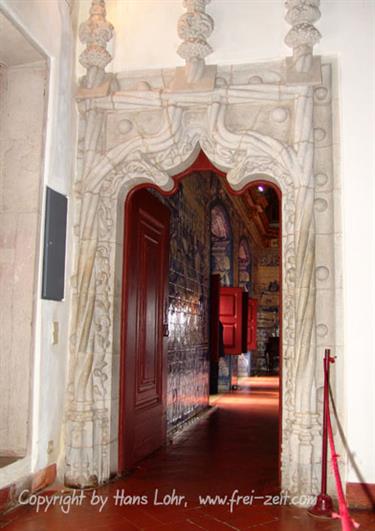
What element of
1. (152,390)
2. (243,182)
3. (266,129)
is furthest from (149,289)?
(266,129)

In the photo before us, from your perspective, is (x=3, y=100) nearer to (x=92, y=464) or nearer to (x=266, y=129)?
(x=266, y=129)

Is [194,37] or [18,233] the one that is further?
[194,37]

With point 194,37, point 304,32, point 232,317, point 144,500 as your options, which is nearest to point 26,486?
point 144,500

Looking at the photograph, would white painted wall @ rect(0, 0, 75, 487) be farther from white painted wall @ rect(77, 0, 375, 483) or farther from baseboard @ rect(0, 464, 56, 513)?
white painted wall @ rect(77, 0, 375, 483)

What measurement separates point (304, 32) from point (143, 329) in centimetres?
269

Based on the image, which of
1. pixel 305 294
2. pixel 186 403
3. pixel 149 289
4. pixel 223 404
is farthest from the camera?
pixel 223 404

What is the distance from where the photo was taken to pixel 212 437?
6.23 metres

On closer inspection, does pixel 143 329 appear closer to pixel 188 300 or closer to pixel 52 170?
pixel 52 170

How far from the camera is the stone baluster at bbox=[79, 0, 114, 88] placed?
441 cm

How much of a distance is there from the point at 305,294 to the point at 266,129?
1.26 metres

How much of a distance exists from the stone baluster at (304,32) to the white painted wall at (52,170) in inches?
66.0

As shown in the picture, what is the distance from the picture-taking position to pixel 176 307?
6.59 metres

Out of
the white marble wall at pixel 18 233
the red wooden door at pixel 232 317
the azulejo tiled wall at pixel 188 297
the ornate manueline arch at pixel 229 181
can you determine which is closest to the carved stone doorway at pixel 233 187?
the ornate manueline arch at pixel 229 181

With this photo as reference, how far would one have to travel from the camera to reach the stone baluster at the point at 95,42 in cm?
441
